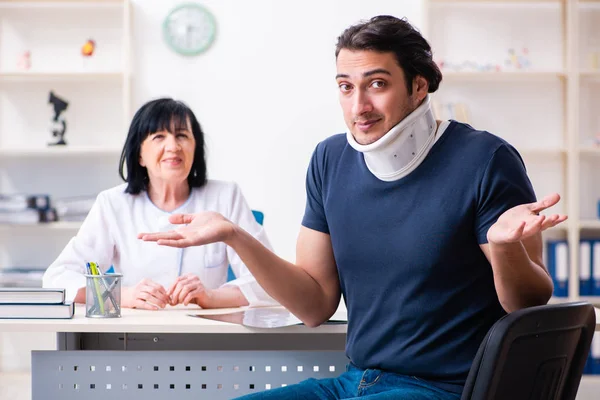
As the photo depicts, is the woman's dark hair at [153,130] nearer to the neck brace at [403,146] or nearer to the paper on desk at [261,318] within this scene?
the paper on desk at [261,318]

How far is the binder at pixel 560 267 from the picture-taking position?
4.38 meters

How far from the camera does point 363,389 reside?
1629mm

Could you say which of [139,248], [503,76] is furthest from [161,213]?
[503,76]

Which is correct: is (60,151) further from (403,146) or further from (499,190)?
(499,190)

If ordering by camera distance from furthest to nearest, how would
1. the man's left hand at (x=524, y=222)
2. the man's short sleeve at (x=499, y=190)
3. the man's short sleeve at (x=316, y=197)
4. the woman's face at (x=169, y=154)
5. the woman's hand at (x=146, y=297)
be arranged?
1. the woman's face at (x=169, y=154)
2. the woman's hand at (x=146, y=297)
3. the man's short sleeve at (x=316, y=197)
4. the man's short sleeve at (x=499, y=190)
5. the man's left hand at (x=524, y=222)

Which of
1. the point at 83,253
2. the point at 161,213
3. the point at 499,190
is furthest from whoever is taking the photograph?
the point at 161,213

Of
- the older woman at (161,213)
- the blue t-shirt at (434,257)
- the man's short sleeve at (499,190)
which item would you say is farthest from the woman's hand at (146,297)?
the man's short sleeve at (499,190)

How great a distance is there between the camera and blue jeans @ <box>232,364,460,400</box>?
5.09ft

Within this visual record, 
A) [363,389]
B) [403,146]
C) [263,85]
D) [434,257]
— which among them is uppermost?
[263,85]

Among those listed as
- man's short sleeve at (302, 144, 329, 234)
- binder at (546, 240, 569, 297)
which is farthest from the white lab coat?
binder at (546, 240, 569, 297)

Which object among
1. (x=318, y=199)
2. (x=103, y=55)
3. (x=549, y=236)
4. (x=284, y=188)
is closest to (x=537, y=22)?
(x=549, y=236)

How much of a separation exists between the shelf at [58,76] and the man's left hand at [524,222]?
3337mm

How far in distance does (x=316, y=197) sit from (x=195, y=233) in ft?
1.10

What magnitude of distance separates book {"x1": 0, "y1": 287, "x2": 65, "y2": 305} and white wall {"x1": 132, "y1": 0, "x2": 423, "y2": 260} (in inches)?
107
